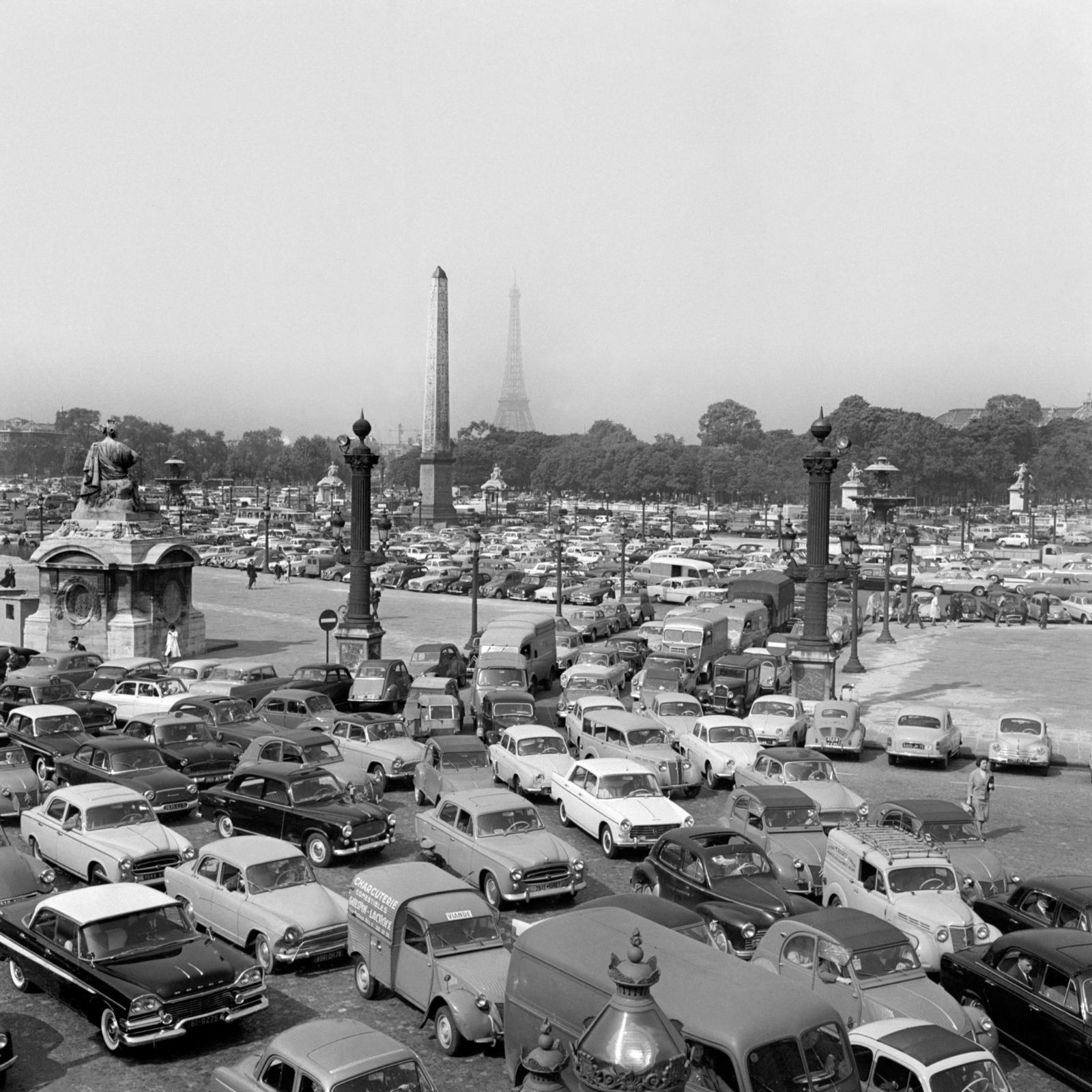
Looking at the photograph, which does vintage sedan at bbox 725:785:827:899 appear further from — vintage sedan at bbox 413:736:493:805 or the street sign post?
the street sign post

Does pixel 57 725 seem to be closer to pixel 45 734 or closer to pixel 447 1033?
pixel 45 734

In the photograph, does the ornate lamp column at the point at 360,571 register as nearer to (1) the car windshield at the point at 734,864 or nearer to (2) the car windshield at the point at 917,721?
(2) the car windshield at the point at 917,721

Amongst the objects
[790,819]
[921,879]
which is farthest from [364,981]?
[790,819]

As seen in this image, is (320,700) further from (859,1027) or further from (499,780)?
(859,1027)

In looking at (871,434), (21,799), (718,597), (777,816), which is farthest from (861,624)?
(871,434)

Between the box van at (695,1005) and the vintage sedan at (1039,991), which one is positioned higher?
the box van at (695,1005)

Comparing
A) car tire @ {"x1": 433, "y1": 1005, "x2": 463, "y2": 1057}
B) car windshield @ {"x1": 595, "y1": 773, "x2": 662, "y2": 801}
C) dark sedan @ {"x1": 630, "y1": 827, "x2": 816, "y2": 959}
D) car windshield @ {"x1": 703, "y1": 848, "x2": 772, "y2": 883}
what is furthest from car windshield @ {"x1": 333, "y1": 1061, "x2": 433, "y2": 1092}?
car windshield @ {"x1": 595, "y1": 773, "x2": 662, "y2": 801}

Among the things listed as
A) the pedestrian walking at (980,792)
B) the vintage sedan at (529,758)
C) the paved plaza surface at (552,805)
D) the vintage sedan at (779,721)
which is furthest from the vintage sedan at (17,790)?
the pedestrian walking at (980,792)
